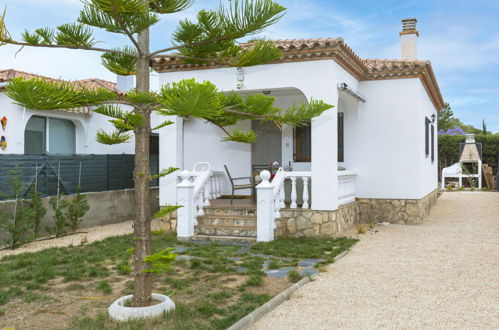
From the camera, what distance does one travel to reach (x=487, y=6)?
40.5 ft

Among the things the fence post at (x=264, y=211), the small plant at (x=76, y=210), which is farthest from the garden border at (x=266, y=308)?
the small plant at (x=76, y=210)

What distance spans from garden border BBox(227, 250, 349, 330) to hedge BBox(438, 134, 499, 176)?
22.1 meters

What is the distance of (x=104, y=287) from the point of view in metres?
5.71

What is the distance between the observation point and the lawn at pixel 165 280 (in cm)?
461

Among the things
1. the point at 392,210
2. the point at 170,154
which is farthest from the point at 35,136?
the point at 392,210

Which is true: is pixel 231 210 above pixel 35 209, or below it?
below

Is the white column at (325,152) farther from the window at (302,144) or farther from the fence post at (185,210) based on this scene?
the window at (302,144)

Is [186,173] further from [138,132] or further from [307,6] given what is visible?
[138,132]

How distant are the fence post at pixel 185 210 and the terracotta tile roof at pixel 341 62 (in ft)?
8.27

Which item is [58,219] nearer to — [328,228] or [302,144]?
[328,228]

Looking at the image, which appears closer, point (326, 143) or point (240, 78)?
point (326, 143)

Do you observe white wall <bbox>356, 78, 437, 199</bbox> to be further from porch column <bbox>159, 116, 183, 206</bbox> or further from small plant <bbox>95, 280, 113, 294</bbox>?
small plant <bbox>95, 280, 113, 294</bbox>

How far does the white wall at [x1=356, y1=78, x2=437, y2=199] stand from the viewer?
37.2 feet

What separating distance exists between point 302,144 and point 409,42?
508 cm
